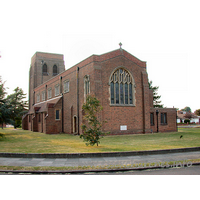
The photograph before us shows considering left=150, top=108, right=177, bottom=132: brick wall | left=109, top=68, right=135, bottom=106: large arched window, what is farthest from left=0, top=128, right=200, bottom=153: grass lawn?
left=150, top=108, right=177, bottom=132: brick wall

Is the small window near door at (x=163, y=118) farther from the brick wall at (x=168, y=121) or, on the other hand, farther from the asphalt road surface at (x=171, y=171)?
the asphalt road surface at (x=171, y=171)

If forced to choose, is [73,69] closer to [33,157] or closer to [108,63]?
[108,63]

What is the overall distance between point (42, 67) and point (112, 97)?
32098mm

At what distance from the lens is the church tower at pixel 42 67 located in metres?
51.3

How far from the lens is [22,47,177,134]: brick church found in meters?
Answer: 24.7

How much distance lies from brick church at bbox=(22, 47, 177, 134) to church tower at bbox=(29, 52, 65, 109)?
19725mm

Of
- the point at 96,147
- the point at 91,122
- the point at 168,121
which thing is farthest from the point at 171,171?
the point at 168,121

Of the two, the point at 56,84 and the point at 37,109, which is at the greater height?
the point at 56,84

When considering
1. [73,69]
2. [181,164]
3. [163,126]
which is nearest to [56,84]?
[73,69]

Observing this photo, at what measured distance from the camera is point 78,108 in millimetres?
27406

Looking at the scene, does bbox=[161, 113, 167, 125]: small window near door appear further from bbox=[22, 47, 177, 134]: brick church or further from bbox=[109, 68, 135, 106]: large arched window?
bbox=[109, 68, 135, 106]: large arched window

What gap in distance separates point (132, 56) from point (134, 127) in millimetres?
9575

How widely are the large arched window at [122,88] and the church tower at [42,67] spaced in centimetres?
3069

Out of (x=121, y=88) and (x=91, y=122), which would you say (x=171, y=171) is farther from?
(x=121, y=88)
